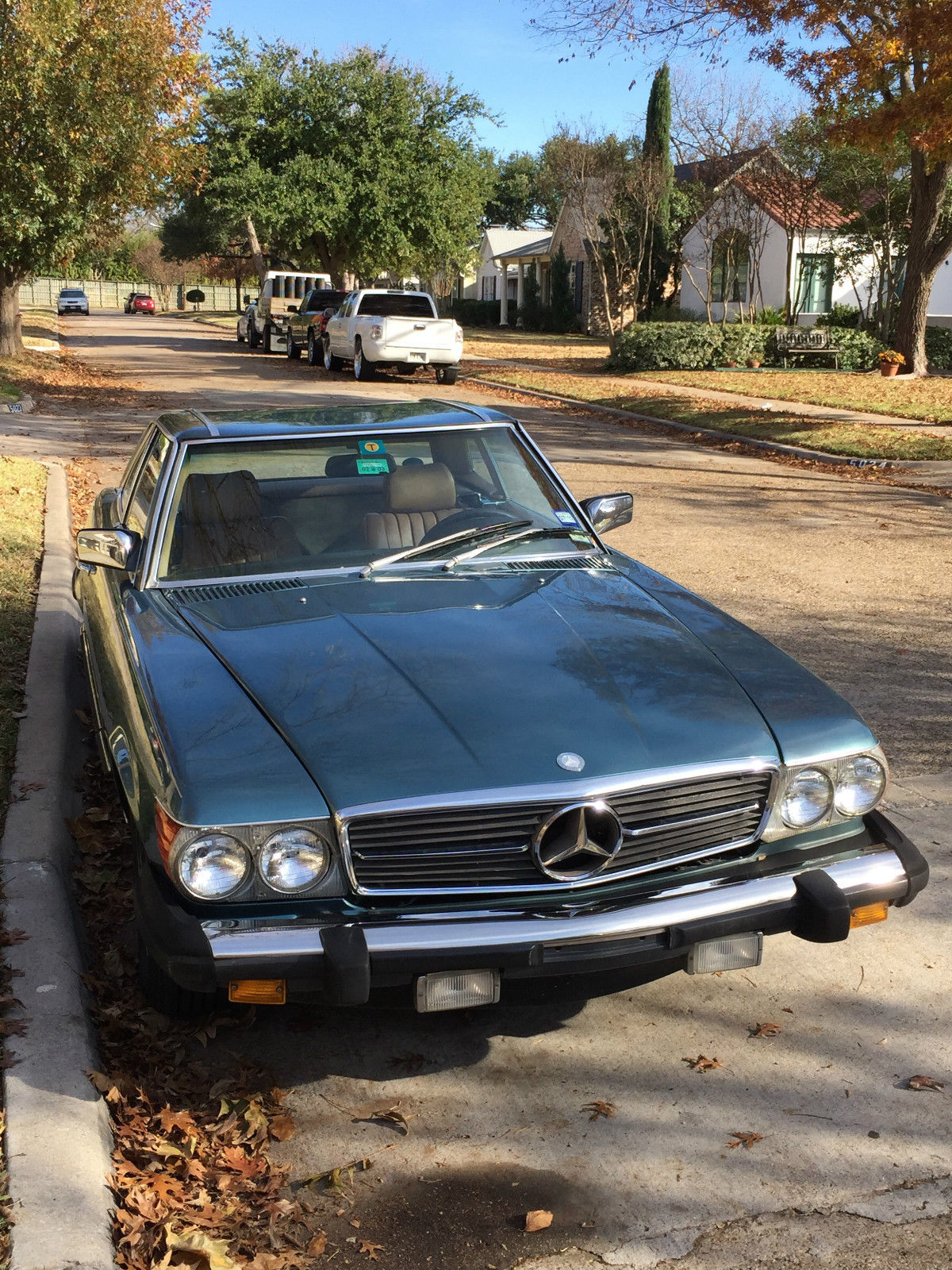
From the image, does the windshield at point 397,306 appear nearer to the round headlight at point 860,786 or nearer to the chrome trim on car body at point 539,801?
the round headlight at point 860,786

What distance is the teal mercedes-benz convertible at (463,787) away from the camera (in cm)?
300

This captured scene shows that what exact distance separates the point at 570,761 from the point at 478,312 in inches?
2265

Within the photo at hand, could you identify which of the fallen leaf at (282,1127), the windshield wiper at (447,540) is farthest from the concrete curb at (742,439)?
the fallen leaf at (282,1127)

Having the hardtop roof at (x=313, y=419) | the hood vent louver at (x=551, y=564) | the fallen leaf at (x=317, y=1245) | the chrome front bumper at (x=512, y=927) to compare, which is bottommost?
the fallen leaf at (x=317, y=1245)

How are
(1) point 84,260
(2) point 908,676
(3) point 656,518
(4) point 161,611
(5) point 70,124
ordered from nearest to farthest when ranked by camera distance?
(4) point 161,611 → (2) point 908,676 → (3) point 656,518 → (5) point 70,124 → (1) point 84,260

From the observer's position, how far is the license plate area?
2982mm

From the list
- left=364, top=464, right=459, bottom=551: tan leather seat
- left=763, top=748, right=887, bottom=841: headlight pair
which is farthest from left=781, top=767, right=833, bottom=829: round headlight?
left=364, top=464, right=459, bottom=551: tan leather seat

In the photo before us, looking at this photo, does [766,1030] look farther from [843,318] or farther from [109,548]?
[843,318]

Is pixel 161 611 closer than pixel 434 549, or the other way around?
pixel 161 611

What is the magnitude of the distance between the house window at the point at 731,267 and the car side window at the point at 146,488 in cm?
3142

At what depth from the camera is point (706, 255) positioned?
4006 centimetres

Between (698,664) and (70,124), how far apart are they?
2226cm

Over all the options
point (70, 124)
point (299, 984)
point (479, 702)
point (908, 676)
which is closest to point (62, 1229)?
point (299, 984)

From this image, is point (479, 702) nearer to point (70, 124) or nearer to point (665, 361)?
point (70, 124)
